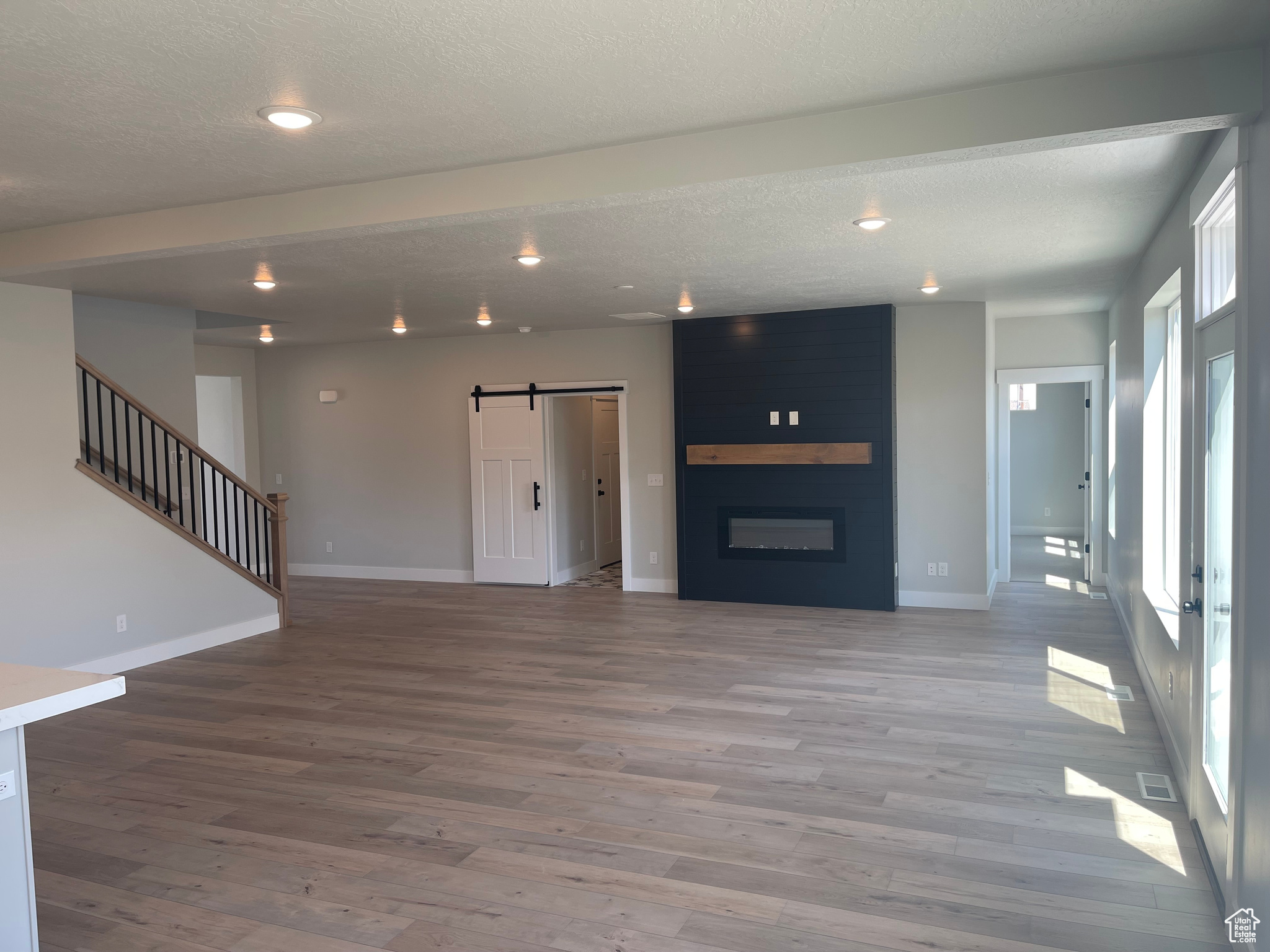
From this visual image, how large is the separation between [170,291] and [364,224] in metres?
3.25

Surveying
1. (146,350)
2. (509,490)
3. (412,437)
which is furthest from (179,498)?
(509,490)

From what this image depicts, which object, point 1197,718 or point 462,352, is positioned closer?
point 1197,718

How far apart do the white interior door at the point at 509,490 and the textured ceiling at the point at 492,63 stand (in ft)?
18.8

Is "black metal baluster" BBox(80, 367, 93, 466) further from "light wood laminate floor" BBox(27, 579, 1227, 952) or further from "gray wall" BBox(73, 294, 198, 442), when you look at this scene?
"light wood laminate floor" BBox(27, 579, 1227, 952)

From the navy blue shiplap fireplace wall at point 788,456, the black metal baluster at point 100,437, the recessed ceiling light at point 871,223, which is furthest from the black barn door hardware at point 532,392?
the recessed ceiling light at point 871,223

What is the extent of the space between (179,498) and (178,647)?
107 centimetres

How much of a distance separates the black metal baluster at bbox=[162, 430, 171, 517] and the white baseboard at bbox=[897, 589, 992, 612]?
5.81 m

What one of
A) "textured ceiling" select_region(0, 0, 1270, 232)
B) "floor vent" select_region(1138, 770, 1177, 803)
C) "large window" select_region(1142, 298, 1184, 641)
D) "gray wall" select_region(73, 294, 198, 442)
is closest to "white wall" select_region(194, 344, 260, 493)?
"gray wall" select_region(73, 294, 198, 442)

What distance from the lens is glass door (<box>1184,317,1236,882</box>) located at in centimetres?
289

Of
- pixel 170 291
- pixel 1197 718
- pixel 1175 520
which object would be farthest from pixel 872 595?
pixel 170 291

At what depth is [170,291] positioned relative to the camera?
19.7ft

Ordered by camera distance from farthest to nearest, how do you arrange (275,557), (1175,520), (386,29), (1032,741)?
(275,557), (1175,520), (1032,741), (386,29)

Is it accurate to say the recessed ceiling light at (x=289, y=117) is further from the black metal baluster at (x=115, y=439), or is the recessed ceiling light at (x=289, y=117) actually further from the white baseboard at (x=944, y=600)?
the white baseboard at (x=944, y=600)

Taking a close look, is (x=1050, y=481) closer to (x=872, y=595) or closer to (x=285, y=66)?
(x=872, y=595)
